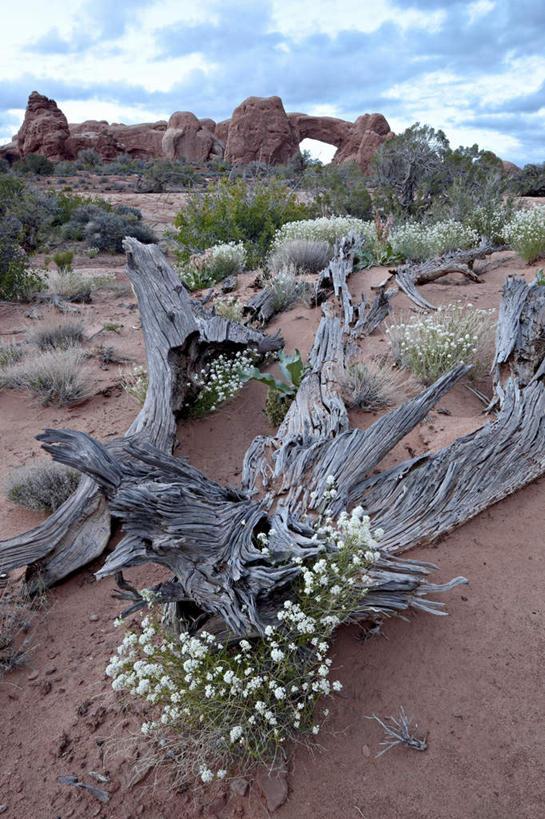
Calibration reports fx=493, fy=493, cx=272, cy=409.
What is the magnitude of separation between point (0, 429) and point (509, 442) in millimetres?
4668

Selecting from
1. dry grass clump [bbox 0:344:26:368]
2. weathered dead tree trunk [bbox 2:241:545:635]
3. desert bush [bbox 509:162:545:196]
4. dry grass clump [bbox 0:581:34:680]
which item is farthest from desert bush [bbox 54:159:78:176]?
dry grass clump [bbox 0:581:34:680]

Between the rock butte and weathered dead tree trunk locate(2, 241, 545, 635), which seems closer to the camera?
weathered dead tree trunk locate(2, 241, 545, 635)

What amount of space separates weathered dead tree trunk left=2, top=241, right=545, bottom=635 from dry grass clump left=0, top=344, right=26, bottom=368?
228 cm

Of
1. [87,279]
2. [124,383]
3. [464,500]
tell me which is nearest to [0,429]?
[124,383]

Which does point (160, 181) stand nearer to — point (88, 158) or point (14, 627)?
point (88, 158)

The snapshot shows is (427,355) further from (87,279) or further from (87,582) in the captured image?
(87,279)

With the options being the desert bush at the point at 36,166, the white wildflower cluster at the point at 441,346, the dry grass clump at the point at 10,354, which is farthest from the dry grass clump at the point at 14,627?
the desert bush at the point at 36,166

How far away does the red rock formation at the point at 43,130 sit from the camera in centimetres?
4734

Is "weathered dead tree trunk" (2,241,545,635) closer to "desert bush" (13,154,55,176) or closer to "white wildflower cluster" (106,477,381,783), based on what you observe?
"white wildflower cluster" (106,477,381,783)

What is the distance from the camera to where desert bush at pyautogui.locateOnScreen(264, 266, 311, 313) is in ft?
24.9

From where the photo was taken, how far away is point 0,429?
4.96m

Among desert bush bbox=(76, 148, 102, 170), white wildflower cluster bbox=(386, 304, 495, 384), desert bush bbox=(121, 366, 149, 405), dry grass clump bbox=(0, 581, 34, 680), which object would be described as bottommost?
dry grass clump bbox=(0, 581, 34, 680)

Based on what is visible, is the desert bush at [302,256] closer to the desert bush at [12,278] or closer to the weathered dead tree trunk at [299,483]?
the desert bush at [12,278]

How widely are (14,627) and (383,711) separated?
2033 millimetres
